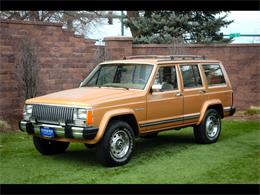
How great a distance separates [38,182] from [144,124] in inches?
95.5

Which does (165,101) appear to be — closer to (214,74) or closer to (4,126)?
(214,74)

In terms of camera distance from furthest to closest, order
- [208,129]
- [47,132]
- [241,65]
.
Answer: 1. [241,65]
2. [208,129]
3. [47,132]

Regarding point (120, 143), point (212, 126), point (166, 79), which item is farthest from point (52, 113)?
point (212, 126)

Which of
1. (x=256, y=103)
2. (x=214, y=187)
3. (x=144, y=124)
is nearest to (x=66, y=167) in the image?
(x=144, y=124)

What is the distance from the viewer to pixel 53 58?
1406 centimetres

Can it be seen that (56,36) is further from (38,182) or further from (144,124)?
(38,182)

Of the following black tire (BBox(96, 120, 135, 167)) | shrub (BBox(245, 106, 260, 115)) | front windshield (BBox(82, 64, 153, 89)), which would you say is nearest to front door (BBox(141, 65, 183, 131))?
front windshield (BBox(82, 64, 153, 89))

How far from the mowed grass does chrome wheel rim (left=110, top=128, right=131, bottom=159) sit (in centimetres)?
25

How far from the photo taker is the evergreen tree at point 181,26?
17875mm

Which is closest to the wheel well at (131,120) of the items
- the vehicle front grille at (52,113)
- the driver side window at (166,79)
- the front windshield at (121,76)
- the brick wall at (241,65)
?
the front windshield at (121,76)

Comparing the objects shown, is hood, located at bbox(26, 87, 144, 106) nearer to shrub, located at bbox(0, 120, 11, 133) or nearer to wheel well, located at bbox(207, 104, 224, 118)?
wheel well, located at bbox(207, 104, 224, 118)

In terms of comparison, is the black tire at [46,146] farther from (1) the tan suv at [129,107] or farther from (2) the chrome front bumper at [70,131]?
(2) the chrome front bumper at [70,131]

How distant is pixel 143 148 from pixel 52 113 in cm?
255

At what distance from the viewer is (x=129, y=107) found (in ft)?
26.2
